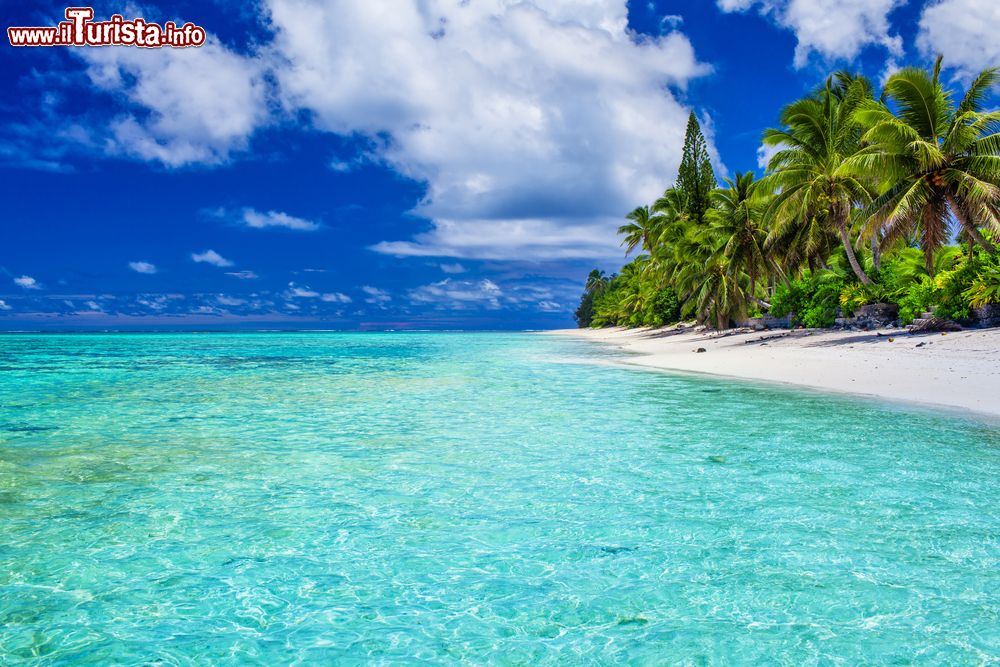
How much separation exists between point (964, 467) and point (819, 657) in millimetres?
4999

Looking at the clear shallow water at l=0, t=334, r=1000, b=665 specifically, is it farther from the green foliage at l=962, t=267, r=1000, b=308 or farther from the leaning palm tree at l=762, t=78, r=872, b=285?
the leaning palm tree at l=762, t=78, r=872, b=285

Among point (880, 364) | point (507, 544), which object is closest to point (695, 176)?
point (880, 364)

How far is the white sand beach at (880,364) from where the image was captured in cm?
1256

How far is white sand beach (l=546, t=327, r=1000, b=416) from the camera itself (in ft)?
41.2

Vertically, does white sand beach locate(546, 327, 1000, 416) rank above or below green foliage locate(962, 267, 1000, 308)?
below

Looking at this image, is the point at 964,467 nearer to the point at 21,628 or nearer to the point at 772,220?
the point at 21,628

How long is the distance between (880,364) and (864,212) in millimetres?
8164

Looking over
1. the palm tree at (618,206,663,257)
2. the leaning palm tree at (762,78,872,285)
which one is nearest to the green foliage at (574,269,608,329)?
the palm tree at (618,206,663,257)

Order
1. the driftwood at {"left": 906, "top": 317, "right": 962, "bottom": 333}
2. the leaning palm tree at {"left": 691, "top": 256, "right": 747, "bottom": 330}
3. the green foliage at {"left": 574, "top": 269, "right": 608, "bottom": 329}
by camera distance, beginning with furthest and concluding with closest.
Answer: the green foliage at {"left": 574, "top": 269, "right": 608, "bottom": 329} < the leaning palm tree at {"left": 691, "top": 256, "right": 747, "bottom": 330} < the driftwood at {"left": 906, "top": 317, "right": 962, "bottom": 333}

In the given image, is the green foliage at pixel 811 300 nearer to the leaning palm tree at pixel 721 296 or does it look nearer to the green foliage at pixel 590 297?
Answer: the leaning palm tree at pixel 721 296

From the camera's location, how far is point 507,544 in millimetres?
4672

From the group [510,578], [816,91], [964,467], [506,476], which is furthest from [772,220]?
[510,578]

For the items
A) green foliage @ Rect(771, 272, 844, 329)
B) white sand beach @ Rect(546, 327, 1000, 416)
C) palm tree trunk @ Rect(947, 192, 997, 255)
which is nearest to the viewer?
white sand beach @ Rect(546, 327, 1000, 416)

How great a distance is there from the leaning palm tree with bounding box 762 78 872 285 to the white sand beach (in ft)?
15.9
